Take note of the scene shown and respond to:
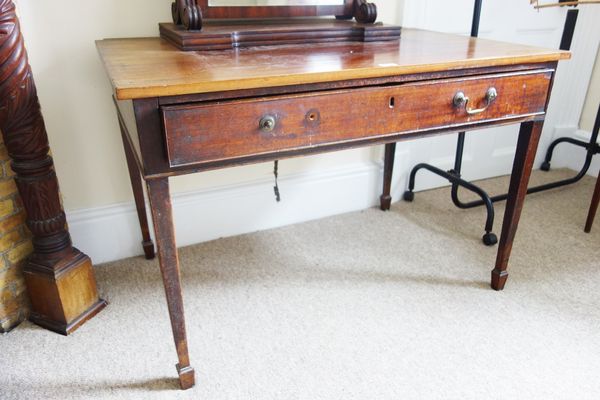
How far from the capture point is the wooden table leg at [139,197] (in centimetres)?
145

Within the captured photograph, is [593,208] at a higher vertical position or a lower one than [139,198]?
lower

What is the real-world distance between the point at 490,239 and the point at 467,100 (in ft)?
2.65

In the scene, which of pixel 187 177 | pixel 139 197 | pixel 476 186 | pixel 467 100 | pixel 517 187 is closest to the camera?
pixel 467 100

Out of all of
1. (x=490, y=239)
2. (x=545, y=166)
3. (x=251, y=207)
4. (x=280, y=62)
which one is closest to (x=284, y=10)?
(x=280, y=62)

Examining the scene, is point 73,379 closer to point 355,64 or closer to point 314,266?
point 314,266

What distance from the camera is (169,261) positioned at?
996mm

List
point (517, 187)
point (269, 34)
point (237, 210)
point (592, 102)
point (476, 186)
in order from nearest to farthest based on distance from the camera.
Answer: point (269, 34) < point (517, 187) < point (237, 210) < point (476, 186) < point (592, 102)

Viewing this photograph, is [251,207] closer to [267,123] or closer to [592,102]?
[267,123]

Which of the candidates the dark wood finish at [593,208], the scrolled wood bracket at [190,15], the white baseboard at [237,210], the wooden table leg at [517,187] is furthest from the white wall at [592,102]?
the scrolled wood bracket at [190,15]

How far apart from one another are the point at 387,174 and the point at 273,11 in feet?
2.75

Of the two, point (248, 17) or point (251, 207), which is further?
point (251, 207)

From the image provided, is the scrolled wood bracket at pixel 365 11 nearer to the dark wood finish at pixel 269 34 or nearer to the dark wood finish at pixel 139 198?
the dark wood finish at pixel 269 34

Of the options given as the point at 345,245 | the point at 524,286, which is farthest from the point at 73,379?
the point at 524,286

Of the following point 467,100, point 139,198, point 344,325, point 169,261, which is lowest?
point 344,325
